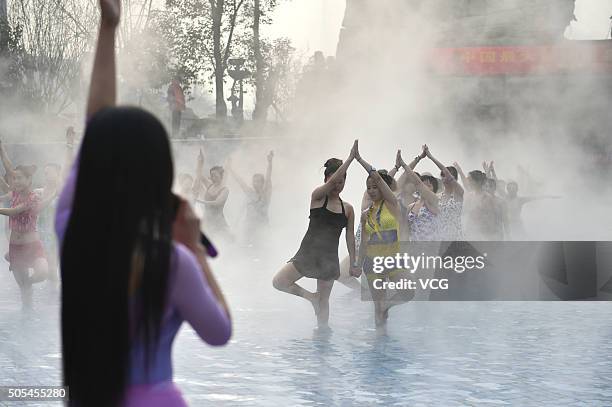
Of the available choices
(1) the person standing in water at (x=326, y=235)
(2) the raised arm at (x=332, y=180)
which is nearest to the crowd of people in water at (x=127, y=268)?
(2) the raised arm at (x=332, y=180)

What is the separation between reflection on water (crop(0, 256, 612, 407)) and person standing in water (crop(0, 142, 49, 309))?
1.28 feet

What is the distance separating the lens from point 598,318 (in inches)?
413

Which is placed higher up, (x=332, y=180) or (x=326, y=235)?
(x=332, y=180)

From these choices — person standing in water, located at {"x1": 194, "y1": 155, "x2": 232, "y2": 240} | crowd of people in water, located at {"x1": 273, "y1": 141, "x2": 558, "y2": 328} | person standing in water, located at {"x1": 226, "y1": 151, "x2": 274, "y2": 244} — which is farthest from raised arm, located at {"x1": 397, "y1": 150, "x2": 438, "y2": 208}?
person standing in water, located at {"x1": 226, "y1": 151, "x2": 274, "y2": 244}

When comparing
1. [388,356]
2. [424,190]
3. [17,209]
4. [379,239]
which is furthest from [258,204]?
[388,356]

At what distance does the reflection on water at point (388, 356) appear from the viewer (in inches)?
263

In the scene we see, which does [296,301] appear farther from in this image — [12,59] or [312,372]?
[12,59]

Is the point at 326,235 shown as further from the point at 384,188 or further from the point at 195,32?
the point at 195,32

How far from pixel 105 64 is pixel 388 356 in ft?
19.1

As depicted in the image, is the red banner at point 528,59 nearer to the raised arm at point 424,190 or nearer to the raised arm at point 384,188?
the raised arm at point 424,190

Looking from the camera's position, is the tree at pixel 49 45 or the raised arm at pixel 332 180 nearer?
the raised arm at pixel 332 180

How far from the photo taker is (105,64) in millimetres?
2527

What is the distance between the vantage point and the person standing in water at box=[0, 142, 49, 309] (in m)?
10.6

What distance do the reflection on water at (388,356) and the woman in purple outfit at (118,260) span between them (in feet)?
14.3
